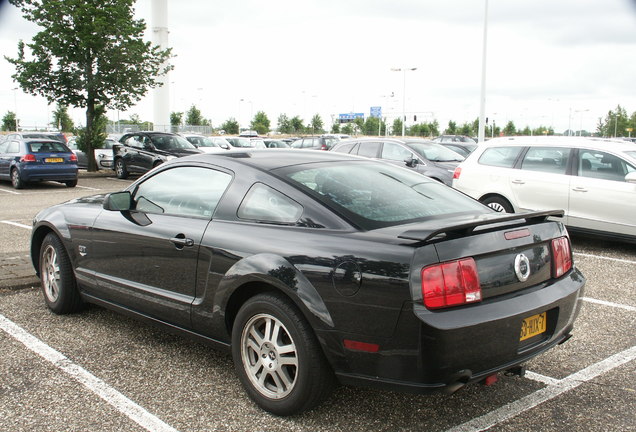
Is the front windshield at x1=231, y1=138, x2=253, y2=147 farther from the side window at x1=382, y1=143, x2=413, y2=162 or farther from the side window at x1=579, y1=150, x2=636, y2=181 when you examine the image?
the side window at x1=579, y1=150, x2=636, y2=181

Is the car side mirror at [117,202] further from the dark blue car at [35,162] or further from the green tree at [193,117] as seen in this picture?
the green tree at [193,117]

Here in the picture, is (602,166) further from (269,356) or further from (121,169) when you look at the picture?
(121,169)

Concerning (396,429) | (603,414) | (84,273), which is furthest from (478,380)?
(84,273)

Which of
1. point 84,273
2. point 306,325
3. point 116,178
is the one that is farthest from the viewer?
point 116,178

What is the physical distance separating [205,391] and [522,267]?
1954 mm

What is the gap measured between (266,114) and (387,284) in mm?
92354

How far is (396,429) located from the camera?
10.4 feet

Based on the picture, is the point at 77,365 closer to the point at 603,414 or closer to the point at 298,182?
the point at 298,182

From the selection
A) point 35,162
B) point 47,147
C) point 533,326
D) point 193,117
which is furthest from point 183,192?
point 193,117

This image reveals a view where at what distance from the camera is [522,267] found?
10.3ft

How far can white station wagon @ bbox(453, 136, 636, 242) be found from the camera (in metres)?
8.30

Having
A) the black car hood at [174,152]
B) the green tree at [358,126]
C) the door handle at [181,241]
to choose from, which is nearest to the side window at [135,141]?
the black car hood at [174,152]

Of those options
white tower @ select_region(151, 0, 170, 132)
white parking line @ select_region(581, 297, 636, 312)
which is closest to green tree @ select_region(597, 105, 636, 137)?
white tower @ select_region(151, 0, 170, 132)

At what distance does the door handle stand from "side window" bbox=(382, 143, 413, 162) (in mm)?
11080
